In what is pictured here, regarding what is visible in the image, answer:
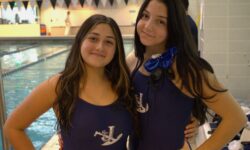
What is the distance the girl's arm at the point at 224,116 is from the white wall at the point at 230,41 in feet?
7.95

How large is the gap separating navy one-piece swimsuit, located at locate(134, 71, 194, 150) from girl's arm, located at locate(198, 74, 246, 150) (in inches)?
3.9

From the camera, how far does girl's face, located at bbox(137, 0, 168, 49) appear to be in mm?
1410

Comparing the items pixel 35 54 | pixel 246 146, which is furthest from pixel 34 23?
pixel 246 146

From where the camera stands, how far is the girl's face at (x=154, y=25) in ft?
4.63

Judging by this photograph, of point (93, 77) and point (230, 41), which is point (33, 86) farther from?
point (93, 77)

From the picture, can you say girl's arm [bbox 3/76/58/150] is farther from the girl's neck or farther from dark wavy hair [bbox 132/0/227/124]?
dark wavy hair [bbox 132/0/227/124]

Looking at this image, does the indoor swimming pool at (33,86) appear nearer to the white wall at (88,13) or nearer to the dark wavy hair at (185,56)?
the dark wavy hair at (185,56)

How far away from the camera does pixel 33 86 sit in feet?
20.7

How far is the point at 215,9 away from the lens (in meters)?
3.76

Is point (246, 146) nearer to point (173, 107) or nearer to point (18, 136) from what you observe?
point (173, 107)

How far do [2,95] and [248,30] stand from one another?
2.74 m

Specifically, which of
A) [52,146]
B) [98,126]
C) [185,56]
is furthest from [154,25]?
[52,146]

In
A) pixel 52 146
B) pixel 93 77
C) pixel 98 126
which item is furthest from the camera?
pixel 52 146

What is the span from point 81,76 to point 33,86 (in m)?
5.04
